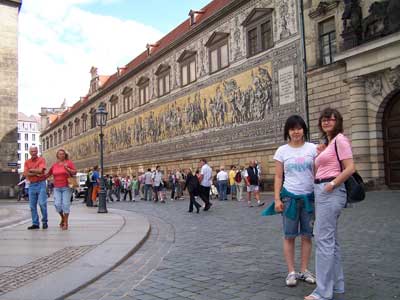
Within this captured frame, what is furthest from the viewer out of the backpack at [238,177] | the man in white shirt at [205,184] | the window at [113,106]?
the window at [113,106]

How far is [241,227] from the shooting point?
983 centimetres

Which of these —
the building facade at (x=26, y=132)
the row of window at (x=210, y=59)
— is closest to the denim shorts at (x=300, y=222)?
the row of window at (x=210, y=59)

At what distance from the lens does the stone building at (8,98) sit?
2914cm

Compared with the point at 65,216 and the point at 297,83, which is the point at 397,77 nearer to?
the point at 297,83

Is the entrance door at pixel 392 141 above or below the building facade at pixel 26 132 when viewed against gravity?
below

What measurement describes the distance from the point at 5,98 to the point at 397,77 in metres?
23.4

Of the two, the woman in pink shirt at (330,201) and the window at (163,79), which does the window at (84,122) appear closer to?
the window at (163,79)

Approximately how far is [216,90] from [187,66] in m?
5.35

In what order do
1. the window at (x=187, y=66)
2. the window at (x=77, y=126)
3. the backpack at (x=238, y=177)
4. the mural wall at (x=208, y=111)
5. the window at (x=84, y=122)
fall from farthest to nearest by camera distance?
1. the window at (x=77, y=126)
2. the window at (x=84, y=122)
3. the window at (x=187, y=66)
4. the mural wall at (x=208, y=111)
5. the backpack at (x=238, y=177)

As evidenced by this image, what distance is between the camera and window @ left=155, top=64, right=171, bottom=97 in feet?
121

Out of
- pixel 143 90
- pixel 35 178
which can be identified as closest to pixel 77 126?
pixel 143 90

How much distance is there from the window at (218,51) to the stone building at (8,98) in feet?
42.5

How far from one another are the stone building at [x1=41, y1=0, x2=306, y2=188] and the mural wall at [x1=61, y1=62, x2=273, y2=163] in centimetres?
6

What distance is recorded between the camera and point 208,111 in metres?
30.2
